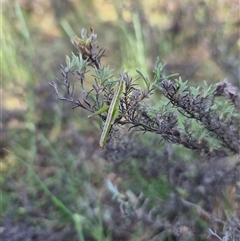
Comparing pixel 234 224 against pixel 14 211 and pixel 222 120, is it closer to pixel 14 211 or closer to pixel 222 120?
pixel 222 120

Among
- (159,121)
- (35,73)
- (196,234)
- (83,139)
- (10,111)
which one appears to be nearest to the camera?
(159,121)

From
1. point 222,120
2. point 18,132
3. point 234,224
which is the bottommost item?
point 234,224

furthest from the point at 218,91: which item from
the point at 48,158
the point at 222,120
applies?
the point at 48,158

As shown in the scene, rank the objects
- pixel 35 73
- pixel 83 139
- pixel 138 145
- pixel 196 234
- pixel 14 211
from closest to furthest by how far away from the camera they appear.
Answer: pixel 196 234 < pixel 138 145 < pixel 14 211 < pixel 83 139 < pixel 35 73

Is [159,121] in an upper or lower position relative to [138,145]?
lower

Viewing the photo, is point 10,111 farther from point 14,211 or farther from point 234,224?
point 234,224

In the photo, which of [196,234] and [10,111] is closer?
[196,234]
